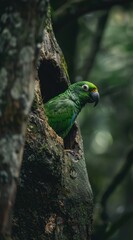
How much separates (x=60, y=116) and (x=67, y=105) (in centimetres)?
27

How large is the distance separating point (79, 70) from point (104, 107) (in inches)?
172

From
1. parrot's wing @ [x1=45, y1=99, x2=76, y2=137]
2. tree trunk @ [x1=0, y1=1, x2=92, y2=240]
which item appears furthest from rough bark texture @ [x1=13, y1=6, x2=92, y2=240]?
parrot's wing @ [x1=45, y1=99, x2=76, y2=137]

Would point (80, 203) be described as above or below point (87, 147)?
above

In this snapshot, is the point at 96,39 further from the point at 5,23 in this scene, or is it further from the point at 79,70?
the point at 5,23

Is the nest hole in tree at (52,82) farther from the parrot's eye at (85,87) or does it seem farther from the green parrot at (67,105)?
the parrot's eye at (85,87)

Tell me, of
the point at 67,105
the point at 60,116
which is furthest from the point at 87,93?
the point at 60,116

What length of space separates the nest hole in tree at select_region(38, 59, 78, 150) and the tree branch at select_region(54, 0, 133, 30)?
1.61 meters

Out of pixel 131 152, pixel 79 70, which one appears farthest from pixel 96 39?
pixel 131 152

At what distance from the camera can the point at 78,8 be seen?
866 cm

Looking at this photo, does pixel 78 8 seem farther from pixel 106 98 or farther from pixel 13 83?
pixel 13 83

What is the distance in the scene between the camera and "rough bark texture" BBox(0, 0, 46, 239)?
3.46 metres

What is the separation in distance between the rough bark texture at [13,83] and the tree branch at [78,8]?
5.09m

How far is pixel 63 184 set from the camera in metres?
6.07

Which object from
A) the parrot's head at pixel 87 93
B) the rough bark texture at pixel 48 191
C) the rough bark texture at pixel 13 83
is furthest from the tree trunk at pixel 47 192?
the rough bark texture at pixel 13 83
